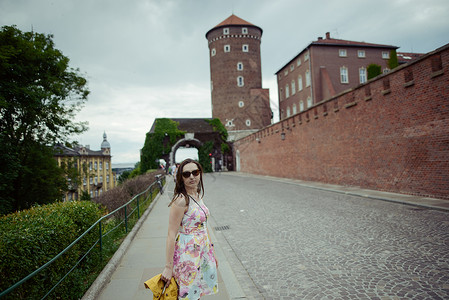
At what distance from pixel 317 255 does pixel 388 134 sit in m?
9.00

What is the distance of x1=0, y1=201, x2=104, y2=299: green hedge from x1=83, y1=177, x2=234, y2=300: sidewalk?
30cm

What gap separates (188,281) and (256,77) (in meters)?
47.2

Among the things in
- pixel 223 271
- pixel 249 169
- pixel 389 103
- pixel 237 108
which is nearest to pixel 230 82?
pixel 237 108

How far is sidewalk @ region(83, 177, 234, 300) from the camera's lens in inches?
150

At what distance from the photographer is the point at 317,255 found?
5000mm

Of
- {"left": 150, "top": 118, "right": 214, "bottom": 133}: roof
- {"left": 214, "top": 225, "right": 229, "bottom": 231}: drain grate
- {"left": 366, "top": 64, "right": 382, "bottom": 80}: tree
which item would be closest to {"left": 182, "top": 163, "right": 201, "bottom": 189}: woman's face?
{"left": 214, "top": 225, "right": 229, "bottom": 231}: drain grate

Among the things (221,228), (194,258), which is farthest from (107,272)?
(221,228)

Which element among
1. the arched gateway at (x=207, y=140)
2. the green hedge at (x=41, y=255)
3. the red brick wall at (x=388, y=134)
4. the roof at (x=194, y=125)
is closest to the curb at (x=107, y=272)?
the green hedge at (x=41, y=255)

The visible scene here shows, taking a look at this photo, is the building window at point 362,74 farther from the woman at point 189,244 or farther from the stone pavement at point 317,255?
the woman at point 189,244

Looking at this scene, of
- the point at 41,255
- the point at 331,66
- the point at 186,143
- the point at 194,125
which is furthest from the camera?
the point at 194,125

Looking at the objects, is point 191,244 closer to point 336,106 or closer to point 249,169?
point 336,106

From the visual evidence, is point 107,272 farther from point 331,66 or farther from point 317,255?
point 331,66

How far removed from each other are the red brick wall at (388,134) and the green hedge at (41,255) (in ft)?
34.7

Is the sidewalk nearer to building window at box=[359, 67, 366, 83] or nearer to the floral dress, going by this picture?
the floral dress
